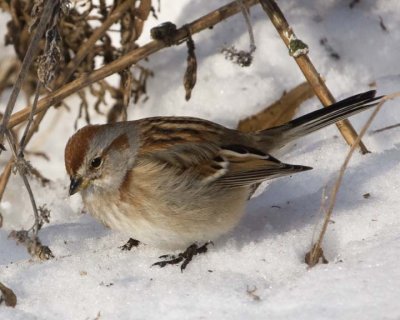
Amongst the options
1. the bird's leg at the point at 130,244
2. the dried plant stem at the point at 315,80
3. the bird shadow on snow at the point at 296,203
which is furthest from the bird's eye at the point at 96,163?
the dried plant stem at the point at 315,80

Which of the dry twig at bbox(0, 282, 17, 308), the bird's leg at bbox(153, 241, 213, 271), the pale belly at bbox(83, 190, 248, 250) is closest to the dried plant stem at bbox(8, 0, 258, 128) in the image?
the pale belly at bbox(83, 190, 248, 250)

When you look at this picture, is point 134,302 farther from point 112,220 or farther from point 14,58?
point 14,58

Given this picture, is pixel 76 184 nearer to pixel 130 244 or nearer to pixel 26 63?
pixel 130 244

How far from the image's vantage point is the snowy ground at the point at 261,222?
3432mm

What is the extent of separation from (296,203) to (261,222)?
0.23m

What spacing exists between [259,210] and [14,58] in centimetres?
268

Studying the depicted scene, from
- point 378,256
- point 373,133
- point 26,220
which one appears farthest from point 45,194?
point 378,256

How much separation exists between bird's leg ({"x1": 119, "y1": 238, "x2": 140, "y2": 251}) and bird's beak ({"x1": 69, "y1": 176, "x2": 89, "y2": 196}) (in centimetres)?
37

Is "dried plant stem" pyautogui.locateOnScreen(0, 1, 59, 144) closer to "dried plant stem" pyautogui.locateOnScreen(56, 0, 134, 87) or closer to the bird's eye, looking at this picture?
the bird's eye

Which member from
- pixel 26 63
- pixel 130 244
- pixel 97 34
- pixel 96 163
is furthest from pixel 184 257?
pixel 97 34

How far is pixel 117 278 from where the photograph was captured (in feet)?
12.5

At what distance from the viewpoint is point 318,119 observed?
4.41 metres

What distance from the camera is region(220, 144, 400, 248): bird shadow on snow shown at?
13.7 feet

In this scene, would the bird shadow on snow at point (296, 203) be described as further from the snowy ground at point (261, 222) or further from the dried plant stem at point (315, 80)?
the dried plant stem at point (315, 80)
